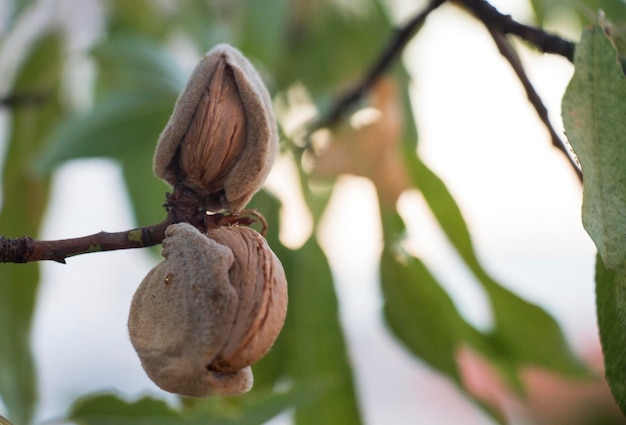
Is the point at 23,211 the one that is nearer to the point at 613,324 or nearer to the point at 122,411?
the point at 122,411

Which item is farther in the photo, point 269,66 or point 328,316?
point 269,66

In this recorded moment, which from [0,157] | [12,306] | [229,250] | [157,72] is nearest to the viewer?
[229,250]

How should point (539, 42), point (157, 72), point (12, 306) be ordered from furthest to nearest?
point (157, 72)
point (12, 306)
point (539, 42)

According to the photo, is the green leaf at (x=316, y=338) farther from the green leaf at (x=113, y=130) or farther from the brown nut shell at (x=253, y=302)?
the brown nut shell at (x=253, y=302)

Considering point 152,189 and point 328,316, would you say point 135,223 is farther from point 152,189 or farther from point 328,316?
point 328,316

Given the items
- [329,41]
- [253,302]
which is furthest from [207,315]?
[329,41]

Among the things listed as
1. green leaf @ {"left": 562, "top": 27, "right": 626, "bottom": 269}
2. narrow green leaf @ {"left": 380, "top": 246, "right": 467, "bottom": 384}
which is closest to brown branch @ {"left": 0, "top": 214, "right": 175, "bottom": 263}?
green leaf @ {"left": 562, "top": 27, "right": 626, "bottom": 269}

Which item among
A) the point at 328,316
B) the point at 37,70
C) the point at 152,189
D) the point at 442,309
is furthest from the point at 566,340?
the point at 37,70
